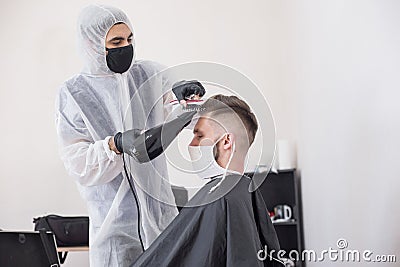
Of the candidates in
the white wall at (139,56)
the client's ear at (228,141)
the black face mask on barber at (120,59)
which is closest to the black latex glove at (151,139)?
the client's ear at (228,141)

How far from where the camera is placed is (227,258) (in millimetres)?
1554

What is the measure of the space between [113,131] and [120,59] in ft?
0.78

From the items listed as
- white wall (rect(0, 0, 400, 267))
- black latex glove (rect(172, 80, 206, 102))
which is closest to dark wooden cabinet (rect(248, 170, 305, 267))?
white wall (rect(0, 0, 400, 267))

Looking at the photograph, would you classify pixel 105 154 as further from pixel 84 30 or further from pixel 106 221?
pixel 84 30

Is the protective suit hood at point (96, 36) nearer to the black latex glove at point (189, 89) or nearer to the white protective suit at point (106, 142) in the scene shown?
the white protective suit at point (106, 142)

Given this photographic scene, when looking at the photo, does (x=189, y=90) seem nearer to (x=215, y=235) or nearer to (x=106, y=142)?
(x=106, y=142)

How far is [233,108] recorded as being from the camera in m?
1.65

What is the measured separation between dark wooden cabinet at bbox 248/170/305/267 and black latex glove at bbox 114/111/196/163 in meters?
1.94

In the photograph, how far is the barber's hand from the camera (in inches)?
68.6

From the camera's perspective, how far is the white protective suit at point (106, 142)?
6.21ft

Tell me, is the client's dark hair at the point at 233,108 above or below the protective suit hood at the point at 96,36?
below

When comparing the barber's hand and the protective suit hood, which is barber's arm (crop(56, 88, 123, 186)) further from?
the barber's hand

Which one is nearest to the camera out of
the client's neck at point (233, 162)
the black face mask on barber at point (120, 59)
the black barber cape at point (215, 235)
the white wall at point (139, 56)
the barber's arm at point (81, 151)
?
the black barber cape at point (215, 235)

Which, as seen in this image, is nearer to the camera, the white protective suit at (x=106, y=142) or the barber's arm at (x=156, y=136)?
the barber's arm at (x=156, y=136)
